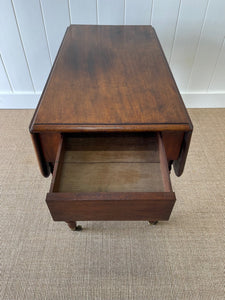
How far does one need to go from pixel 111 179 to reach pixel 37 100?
3.53ft

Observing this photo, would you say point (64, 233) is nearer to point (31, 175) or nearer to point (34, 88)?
point (31, 175)

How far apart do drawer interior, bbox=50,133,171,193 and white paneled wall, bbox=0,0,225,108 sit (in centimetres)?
78

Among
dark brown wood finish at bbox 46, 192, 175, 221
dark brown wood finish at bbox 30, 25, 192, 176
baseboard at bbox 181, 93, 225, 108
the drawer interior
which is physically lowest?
baseboard at bbox 181, 93, 225, 108

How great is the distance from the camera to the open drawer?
24.1 inches

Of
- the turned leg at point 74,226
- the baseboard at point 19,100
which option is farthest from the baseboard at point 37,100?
the turned leg at point 74,226

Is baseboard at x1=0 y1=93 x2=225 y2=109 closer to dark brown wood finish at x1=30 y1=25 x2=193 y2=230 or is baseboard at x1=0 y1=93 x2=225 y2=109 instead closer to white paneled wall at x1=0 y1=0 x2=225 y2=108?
white paneled wall at x1=0 y1=0 x2=225 y2=108

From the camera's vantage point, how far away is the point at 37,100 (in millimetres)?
1602

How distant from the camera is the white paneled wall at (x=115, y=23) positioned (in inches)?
48.4

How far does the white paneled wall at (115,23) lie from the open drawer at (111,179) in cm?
Result: 78

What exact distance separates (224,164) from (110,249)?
0.76 metres

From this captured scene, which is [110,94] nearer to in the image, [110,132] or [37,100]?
→ [110,132]

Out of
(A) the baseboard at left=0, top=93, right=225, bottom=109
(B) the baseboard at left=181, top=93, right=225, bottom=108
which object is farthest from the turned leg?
(B) the baseboard at left=181, top=93, right=225, bottom=108

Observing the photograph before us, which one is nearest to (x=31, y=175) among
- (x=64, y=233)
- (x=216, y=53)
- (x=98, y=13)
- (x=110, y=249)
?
(x=64, y=233)

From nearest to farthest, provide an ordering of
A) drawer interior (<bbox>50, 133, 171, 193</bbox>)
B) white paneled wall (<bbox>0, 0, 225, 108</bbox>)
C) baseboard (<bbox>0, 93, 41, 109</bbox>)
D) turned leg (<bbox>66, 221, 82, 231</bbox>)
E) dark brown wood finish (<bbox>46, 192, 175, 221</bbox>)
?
Result: dark brown wood finish (<bbox>46, 192, 175, 221</bbox>) → drawer interior (<bbox>50, 133, 171, 193</bbox>) → turned leg (<bbox>66, 221, 82, 231</bbox>) → white paneled wall (<bbox>0, 0, 225, 108</bbox>) → baseboard (<bbox>0, 93, 41, 109</bbox>)
